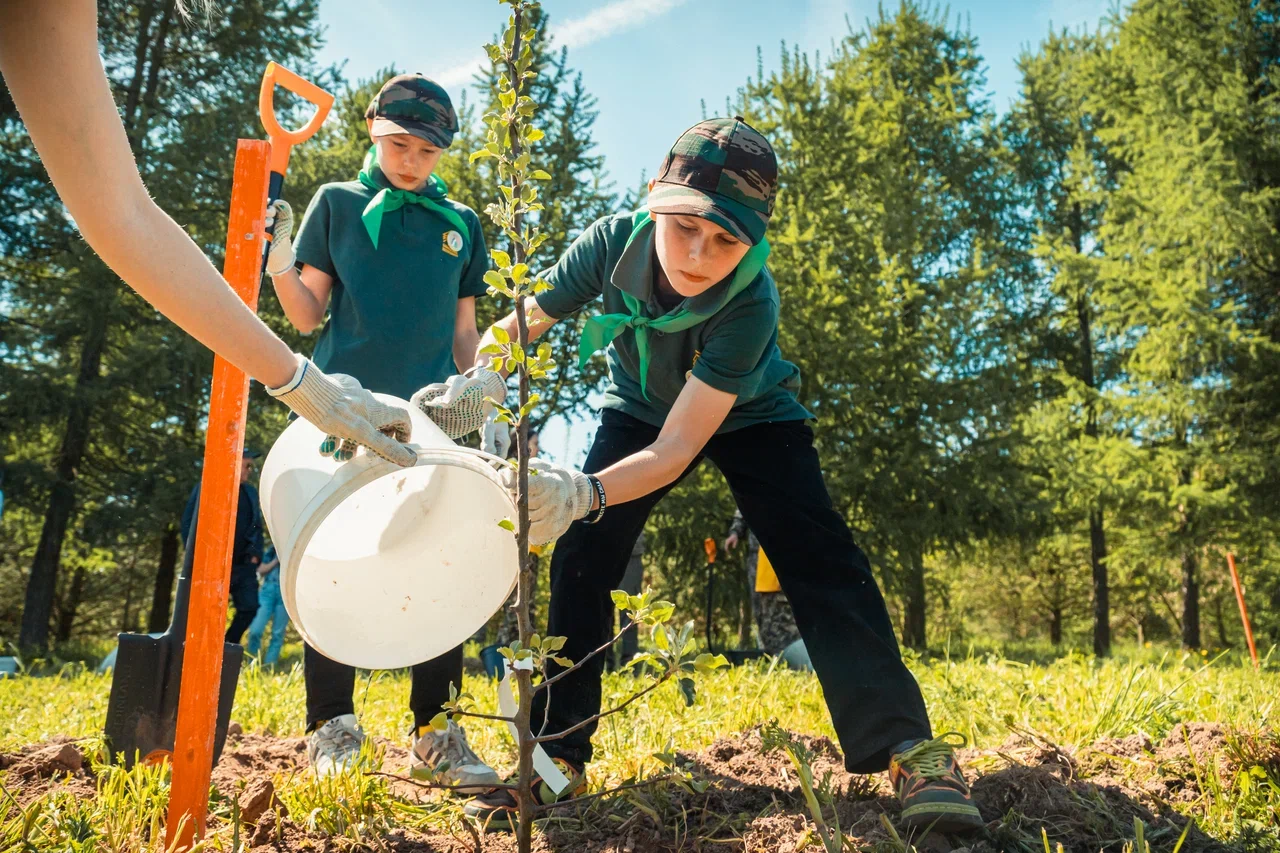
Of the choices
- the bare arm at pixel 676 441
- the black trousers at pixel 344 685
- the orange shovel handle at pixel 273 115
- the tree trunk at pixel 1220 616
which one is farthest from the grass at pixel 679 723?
the tree trunk at pixel 1220 616

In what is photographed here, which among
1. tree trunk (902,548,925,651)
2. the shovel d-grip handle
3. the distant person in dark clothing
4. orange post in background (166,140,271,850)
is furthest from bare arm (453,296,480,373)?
tree trunk (902,548,925,651)

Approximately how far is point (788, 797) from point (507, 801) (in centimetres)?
63

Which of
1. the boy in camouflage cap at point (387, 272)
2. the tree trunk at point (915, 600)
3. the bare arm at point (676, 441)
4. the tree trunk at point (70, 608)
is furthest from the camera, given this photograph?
the tree trunk at point (70, 608)

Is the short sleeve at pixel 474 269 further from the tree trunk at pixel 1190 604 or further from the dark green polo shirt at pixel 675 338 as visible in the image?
the tree trunk at pixel 1190 604

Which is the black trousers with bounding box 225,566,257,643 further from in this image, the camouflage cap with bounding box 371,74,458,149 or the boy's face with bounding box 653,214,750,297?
the boy's face with bounding box 653,214,750,297

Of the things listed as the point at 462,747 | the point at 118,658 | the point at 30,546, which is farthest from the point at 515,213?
the point at 30,546

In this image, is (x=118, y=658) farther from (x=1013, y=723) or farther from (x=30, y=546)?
(x=30, y=546)

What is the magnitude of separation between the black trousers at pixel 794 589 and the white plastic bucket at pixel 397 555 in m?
0.41

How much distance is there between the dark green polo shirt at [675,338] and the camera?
205 centimetres

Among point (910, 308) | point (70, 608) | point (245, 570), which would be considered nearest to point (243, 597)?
point (245, 570)

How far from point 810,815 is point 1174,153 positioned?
1301 centimetres

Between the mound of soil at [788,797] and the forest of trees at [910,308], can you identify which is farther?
the forest of trees at [910,308]

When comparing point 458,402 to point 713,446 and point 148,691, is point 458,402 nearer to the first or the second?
point 713,446

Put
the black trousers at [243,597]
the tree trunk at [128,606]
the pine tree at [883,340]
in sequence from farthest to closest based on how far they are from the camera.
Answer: the tree trunk at [128,606], the pine tree at [883,340], the black trousers at [243,597]
